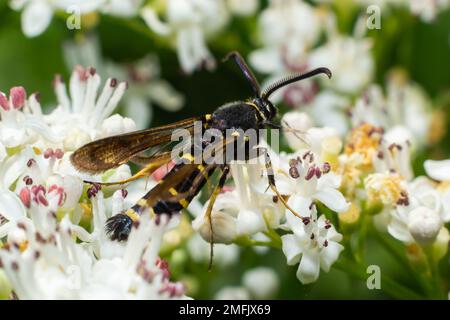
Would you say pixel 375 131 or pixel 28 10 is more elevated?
pixel 28 10

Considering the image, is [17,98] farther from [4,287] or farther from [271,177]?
[271,177]

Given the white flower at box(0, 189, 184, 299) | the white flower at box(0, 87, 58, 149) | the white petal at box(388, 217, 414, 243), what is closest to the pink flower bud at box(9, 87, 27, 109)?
the white flower at box(0, 87, 58, 149)

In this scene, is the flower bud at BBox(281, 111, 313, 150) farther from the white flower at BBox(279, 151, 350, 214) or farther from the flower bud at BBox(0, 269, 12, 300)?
the flower bud at BBox(0, 269, 12, 300)

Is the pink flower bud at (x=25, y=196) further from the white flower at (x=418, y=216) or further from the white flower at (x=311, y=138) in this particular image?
the white flower at (x=418, y=216)

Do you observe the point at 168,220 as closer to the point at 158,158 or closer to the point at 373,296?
the point at 158,158

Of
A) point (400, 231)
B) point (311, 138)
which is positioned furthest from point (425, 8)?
point (400, 231)
